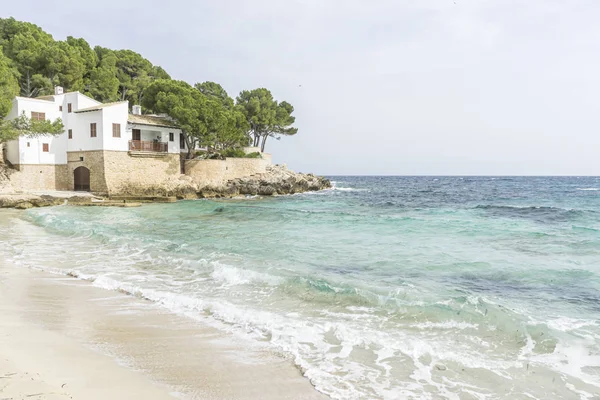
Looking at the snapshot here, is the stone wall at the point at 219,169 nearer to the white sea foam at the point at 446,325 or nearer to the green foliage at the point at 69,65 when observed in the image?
the green foliage at the point at 69,65

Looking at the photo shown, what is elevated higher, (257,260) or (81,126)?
(81,126)

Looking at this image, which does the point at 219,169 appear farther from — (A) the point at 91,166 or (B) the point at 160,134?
(A) the point at 91,166

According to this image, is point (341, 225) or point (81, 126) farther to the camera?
point (81, 126)

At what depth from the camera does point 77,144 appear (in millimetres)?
33125

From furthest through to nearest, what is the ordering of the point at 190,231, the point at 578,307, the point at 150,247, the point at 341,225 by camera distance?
the point at 341,225 → the point at 190,231 → the point at 150,247 → the point at 578,307

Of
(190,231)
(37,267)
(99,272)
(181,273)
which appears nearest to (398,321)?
(181,273)

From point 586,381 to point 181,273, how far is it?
7.68 metres

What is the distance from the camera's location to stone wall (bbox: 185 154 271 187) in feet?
125

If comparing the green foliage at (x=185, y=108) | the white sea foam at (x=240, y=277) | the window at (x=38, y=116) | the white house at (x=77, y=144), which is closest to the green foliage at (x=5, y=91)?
the white house at (x=77, y=144)

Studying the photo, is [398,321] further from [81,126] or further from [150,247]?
[81,126]

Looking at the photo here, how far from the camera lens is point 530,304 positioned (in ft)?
24.3

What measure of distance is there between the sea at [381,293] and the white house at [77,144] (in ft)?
53.2

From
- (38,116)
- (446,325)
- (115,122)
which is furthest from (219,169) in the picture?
(446,325)

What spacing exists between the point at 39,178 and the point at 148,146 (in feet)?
27.5
